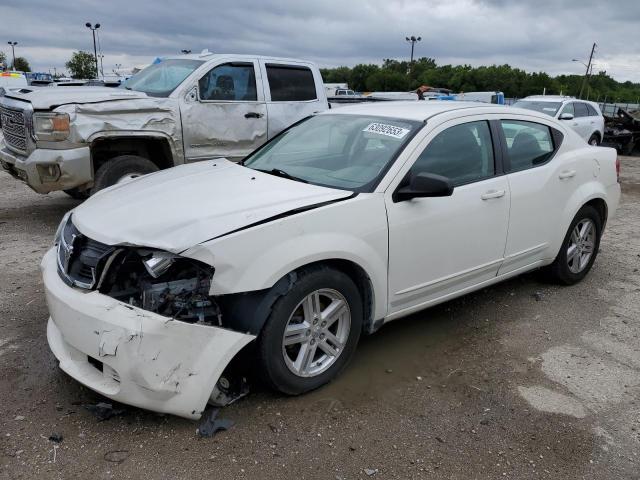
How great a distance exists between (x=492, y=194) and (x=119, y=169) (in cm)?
439

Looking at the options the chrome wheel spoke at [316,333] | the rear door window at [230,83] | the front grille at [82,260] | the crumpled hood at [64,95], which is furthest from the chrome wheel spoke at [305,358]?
the rear door window at [230,83]

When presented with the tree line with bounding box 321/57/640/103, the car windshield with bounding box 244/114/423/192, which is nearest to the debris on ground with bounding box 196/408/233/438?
the car windshield with bounding box 244/114/423/192

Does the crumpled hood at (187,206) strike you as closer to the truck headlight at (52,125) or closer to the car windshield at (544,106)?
the truck headlight at (52,125)

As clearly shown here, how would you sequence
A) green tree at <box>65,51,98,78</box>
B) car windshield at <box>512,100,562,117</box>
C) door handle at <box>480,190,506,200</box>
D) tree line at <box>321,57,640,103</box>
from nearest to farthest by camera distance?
1. door handle at <box>480,190,506,200</box>
2. car windshield at <box>512,100,562,117</box>
3. green tree at <box>65,51,98,78</box>
4. tree line at <box>321,57,640,103</box>

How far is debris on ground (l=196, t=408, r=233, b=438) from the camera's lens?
110 inches

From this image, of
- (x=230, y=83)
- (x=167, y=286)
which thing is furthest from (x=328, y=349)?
(x=230, y=83)

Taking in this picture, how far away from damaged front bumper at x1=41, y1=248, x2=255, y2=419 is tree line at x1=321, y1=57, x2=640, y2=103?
72.6 metres

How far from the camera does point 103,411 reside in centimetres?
292

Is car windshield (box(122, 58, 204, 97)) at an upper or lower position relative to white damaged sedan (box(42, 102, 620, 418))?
upper

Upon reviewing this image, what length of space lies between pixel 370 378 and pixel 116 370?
5.06ft

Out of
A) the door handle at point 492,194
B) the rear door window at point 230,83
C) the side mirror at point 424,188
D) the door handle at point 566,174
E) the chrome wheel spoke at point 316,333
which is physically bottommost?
the chrome wheel spoke at point 316,333

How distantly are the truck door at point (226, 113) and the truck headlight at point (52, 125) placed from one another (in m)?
1.35

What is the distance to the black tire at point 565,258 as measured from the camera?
15.7ft

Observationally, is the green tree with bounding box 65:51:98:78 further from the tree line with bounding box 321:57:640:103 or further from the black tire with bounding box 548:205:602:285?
the black tire with bounding box 548:205:602:285
